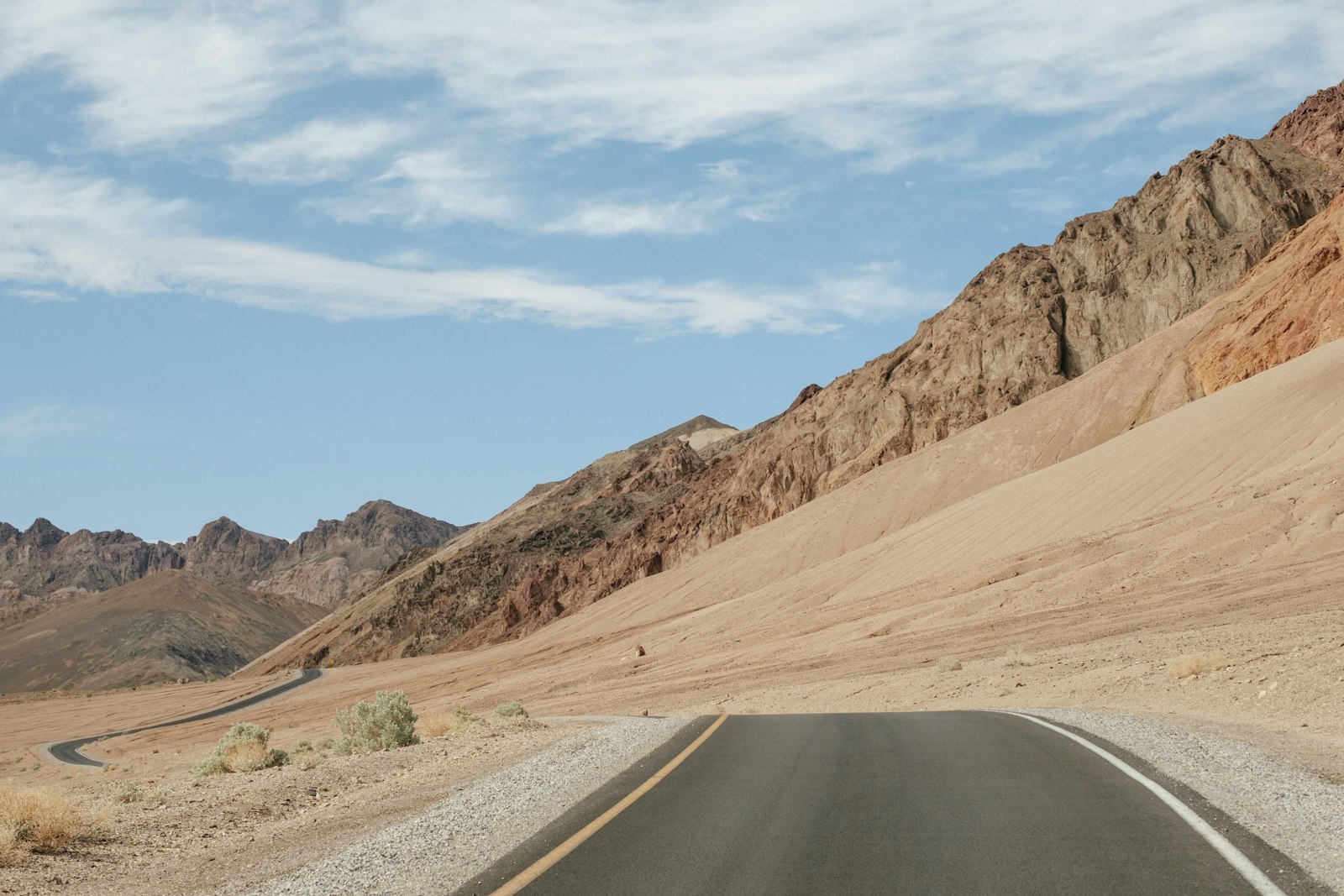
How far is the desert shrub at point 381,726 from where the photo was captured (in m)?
18.6

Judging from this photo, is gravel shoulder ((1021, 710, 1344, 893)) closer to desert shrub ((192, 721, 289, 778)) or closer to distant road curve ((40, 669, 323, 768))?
desert shrub ((192, 721, 289, 778))

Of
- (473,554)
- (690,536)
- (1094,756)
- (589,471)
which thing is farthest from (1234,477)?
(589,471)

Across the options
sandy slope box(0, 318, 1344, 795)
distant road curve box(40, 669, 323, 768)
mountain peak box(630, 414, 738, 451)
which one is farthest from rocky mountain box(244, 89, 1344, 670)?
mountain peak box(630, 414, 738, 451)

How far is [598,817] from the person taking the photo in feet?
→ 28.8

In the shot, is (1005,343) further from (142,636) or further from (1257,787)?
(142,636)

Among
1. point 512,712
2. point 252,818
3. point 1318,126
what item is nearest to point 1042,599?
point 512,712

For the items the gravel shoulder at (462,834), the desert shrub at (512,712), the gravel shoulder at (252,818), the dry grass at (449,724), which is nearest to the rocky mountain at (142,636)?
the dry grass at (449,724)

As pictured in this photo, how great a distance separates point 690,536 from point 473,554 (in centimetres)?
2901

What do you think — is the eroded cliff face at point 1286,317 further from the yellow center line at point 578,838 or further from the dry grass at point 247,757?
the yellow center line at point 578,838

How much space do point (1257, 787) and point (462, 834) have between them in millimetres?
6142

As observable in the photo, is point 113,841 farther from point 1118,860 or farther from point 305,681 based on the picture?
point 305,681

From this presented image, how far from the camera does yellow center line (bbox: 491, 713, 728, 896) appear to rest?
6.84m

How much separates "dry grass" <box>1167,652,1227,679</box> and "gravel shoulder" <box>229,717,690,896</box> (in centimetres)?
1139

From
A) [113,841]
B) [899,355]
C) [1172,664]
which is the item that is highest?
[899,355]
